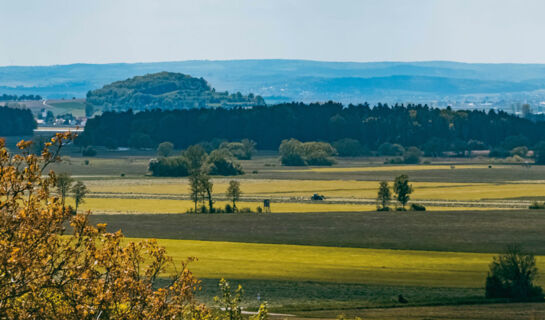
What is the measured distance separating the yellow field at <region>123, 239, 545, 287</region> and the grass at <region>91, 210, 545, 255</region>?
8.89 feet

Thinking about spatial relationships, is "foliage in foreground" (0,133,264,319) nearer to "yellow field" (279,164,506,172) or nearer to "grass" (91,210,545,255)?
"grass" (91,210,545,255)

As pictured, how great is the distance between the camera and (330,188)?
13500 centimetres

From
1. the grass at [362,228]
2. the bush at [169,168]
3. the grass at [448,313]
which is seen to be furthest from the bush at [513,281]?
the bush at [169,168]

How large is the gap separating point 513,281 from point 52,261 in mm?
37505

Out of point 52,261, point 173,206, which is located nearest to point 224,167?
point 173,206

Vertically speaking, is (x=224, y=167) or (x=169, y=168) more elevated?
(x=224, y=167)

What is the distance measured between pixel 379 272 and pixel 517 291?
9.26 meters

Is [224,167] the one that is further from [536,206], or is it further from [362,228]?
[362,228]

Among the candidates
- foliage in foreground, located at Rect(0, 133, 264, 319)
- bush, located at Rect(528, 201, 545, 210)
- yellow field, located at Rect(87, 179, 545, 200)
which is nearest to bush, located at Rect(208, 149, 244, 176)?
yellow field, located at Rect(87, 179, 545, 200)

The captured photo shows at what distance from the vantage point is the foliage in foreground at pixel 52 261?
23.2m

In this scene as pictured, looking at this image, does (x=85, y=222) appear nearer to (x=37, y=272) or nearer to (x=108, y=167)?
(x=37, y=272)

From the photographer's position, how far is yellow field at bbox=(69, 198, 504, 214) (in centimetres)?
10325

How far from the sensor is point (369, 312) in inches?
1956

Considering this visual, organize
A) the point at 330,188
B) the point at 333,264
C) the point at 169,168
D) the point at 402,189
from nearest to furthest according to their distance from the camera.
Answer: the point at 333,264, the point at 402,189, the point at 330,188, the point at 169,168
